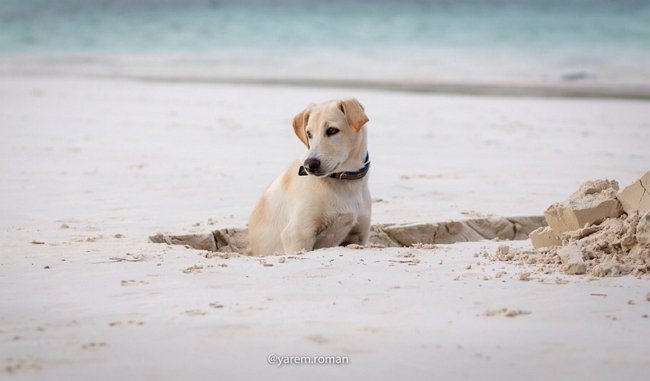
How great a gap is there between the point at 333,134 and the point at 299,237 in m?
0.66

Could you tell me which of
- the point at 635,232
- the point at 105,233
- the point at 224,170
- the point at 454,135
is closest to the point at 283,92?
the point at 454,135

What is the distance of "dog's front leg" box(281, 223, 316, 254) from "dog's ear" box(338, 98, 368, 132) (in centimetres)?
69

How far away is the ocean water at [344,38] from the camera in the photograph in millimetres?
24219

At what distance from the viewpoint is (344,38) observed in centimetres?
3250

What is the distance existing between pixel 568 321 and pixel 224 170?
18.0 feet

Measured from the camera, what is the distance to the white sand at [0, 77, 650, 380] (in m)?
3.20

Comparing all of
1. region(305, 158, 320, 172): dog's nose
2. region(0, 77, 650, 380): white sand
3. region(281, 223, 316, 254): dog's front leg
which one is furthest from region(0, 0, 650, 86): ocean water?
region(305, 158, 320, 172): dog's nose

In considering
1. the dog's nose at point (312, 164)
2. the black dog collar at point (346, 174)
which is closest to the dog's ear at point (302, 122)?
the black dog collar at point (346, 174)

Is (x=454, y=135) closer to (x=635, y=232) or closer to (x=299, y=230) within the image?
(x=299, y=230)

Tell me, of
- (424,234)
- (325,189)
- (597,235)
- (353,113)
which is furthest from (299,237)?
(597,235)

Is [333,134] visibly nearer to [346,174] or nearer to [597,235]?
[346,174]

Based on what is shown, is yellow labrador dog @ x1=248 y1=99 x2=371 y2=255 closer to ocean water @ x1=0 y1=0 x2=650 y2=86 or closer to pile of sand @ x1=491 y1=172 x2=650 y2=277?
pile of sand @ x1=491 y1=172 x2=650 y2=277

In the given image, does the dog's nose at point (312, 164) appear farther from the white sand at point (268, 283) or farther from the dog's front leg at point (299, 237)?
the white sand at point (268, 283)

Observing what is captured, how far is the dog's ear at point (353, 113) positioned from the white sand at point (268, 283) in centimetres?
81
